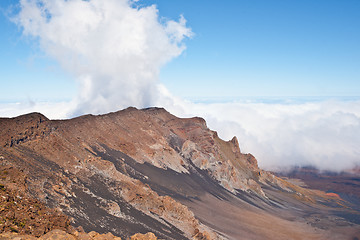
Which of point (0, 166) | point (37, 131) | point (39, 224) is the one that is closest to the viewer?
point (39, 224)

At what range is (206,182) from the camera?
261 ft

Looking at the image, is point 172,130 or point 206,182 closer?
point 206,182

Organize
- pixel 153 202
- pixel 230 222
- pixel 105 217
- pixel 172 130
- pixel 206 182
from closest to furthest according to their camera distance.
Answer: pixel 105 217 < pixel 153 202 < pixel 230 222 < pixel 206 182 < pixel 172 130

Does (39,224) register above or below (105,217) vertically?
above

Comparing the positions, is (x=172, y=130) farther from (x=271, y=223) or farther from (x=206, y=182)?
(x=271, y=223)

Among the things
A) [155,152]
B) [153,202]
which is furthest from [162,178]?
[153,202]

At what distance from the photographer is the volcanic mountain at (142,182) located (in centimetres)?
3041

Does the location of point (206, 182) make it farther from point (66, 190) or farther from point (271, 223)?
point (66, 190)

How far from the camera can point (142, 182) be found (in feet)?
176

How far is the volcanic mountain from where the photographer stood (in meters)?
30.4

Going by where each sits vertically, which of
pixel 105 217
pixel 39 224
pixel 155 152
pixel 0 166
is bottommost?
pixel 105 217

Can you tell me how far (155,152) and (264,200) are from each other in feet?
182

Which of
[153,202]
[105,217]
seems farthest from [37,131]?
[153,202]

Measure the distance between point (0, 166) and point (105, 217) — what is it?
41.6 ft
